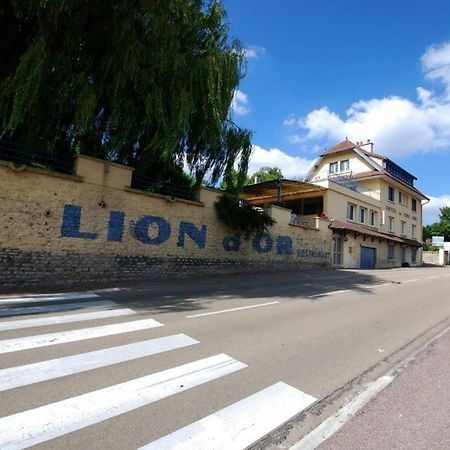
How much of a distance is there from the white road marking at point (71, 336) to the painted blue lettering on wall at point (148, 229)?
7.88m

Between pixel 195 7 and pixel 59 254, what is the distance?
9.96m

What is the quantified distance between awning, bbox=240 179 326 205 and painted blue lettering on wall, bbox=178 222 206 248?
7.74 meters

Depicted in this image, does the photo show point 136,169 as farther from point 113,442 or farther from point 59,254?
point 113,442

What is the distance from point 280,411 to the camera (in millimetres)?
3979

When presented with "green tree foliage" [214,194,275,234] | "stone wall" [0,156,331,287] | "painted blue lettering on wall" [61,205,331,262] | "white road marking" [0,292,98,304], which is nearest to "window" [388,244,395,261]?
"painted blue lettering on wall" [61,205,331,262]

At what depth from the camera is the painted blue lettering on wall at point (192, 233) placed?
16594mm

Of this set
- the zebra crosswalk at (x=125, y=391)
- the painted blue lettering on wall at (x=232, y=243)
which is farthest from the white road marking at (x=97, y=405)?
the painted blue lettering on wall at (x=232, y=243)

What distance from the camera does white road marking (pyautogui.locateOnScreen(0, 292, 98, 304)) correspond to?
941 cm

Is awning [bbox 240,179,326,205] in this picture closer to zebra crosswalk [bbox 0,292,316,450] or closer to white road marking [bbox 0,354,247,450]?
zebra crosswalk [bbox 0,292,316,450]

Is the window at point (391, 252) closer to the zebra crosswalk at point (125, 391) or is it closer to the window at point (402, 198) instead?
the window at point (402, 198)

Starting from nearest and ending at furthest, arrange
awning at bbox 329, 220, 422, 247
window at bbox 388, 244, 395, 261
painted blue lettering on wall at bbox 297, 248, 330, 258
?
painted blue lettering on wall at bbox 297, 248, 330, 258 → awning at bbox 329, 220, 422, 247 → window at bbox 388, 244, 395, 261

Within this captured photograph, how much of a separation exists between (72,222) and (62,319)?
636 cm

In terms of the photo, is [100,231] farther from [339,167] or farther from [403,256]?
[403,256]

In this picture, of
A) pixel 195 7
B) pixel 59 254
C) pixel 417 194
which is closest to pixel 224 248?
pixel 59 254
